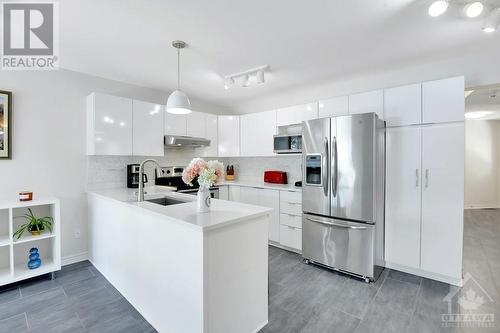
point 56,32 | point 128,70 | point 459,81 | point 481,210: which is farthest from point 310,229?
point 481,210

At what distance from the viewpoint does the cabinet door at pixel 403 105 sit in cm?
265

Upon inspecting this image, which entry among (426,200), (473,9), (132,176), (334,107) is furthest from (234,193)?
(473,9)

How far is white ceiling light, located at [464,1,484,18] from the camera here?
1727 millimetres

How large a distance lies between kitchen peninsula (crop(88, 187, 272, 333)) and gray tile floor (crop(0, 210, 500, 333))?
267 mm

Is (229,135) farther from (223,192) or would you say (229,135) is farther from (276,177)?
(276,177)

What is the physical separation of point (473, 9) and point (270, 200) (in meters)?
2.89

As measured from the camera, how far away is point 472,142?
20.8 ft

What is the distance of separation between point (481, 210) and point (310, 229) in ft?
20.2

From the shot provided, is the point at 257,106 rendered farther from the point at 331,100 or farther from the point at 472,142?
the point at 472,142

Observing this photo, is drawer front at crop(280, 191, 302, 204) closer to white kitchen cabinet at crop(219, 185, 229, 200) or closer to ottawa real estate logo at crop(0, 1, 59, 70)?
white kitchen cabinet at crop(219, 185, 229, 200)

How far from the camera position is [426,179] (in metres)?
2.63

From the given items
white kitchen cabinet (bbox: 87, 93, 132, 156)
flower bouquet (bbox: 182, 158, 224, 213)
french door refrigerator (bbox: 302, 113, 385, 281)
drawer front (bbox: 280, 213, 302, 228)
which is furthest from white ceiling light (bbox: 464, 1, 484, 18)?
white kitchen cabinet (bbox: 87, 93, 132, 156)

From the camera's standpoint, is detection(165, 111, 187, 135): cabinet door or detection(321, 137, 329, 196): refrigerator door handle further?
detection(165, 111, 187, 135): cabinet door

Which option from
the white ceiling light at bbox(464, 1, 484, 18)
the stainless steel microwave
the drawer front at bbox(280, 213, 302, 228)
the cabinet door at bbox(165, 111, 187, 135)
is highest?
the white ceiling light at bbox(464, 1, 484, 18)
